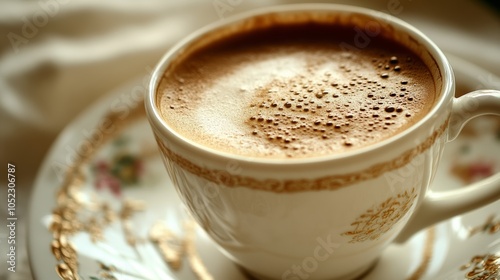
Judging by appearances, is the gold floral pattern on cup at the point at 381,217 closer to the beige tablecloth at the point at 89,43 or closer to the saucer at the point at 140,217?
the saucer at the point at 140,217

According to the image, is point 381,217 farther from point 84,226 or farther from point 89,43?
point 89,43

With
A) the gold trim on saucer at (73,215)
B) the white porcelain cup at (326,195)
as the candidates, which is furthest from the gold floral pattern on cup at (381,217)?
the gold trim on saucer at (73,215)

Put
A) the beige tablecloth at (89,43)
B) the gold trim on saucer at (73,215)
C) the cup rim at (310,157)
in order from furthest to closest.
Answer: the beige tablecloth at (89,43) < the gold trim on saucer at (73,215) < the cup rim at (310,157)

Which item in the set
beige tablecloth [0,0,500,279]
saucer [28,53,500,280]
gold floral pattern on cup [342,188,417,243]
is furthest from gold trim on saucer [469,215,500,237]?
beige tablecloth [0,0,500,279]

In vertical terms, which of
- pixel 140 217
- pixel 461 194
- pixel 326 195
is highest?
pixel 326 195

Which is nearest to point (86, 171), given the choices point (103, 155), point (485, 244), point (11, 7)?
point (103, 155)

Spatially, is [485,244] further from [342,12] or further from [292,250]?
[342,12]

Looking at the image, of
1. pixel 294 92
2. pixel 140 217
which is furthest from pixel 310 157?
pixel 140 217
